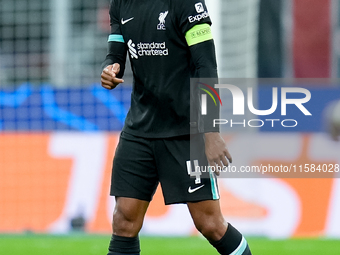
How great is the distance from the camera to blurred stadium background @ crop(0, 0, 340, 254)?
24.6 ft

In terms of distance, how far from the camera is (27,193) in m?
8.14

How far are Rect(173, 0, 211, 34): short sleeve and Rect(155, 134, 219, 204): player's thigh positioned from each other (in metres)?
0.66

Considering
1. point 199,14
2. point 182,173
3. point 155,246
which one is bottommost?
point 155,246

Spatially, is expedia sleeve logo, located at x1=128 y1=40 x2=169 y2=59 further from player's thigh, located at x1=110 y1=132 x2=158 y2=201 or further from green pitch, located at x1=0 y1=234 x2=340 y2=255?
green pitch, located at x1=0 y1=234 x2=340 y2=255

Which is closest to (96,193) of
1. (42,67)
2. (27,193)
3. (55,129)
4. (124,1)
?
(27,193)

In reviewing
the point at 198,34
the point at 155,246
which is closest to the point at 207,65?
the point at 198,34

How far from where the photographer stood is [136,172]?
3.86m

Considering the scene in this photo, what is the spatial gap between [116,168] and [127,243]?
1.46 feet

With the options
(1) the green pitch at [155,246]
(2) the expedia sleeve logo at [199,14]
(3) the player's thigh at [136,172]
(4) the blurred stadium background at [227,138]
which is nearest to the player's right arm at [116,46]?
(3) the player's thigh at [136,172]

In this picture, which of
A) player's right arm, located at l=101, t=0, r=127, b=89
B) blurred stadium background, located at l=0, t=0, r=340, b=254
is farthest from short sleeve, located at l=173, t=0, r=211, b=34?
blurred stadium background, located at l=0, t=0, r=340, b=254

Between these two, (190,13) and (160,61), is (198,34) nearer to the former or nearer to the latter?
(190,13)

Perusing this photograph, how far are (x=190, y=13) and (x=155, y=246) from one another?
356 centimetres

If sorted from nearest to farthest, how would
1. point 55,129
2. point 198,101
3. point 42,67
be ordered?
point 198,101
point 55,129
point 42,67

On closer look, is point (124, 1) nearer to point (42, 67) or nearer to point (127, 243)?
point (127, 243)
